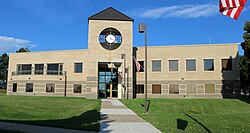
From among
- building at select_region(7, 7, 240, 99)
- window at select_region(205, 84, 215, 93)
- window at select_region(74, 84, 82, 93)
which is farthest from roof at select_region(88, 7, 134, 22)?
window at select_region(205, 84, 215, 93)

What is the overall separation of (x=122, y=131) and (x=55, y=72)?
34.8m

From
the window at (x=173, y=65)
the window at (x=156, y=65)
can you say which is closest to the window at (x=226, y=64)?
the window at (x=173, y=65)

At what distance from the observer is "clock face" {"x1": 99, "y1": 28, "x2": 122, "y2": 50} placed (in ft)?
119

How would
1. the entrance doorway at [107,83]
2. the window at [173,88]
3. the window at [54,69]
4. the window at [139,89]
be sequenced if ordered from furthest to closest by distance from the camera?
the window at [54,69] → the window at [139,89] → the window at [173,88] → the entrance doorway at [107,83]

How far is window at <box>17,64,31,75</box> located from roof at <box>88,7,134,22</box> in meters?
15.8

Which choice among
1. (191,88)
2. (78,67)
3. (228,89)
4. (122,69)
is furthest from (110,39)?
(228,89)

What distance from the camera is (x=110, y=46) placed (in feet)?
120

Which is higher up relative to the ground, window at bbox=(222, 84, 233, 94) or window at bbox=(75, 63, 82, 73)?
window at bbox=(75, 63, 82, 73)

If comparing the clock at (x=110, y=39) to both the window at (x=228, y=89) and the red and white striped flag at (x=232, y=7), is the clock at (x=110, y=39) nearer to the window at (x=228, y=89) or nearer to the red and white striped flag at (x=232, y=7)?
the window at (x=228, y=89)

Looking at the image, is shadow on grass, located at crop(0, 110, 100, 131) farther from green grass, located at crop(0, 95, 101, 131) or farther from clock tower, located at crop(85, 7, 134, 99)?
clock tower, located at crop(85, 7, 134, 99)

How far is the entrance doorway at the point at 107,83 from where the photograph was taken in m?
38.4

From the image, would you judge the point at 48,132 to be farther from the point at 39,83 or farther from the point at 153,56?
the point at 39,83

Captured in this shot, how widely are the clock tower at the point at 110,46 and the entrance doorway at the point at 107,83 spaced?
182 cm

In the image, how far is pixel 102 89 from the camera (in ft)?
127
